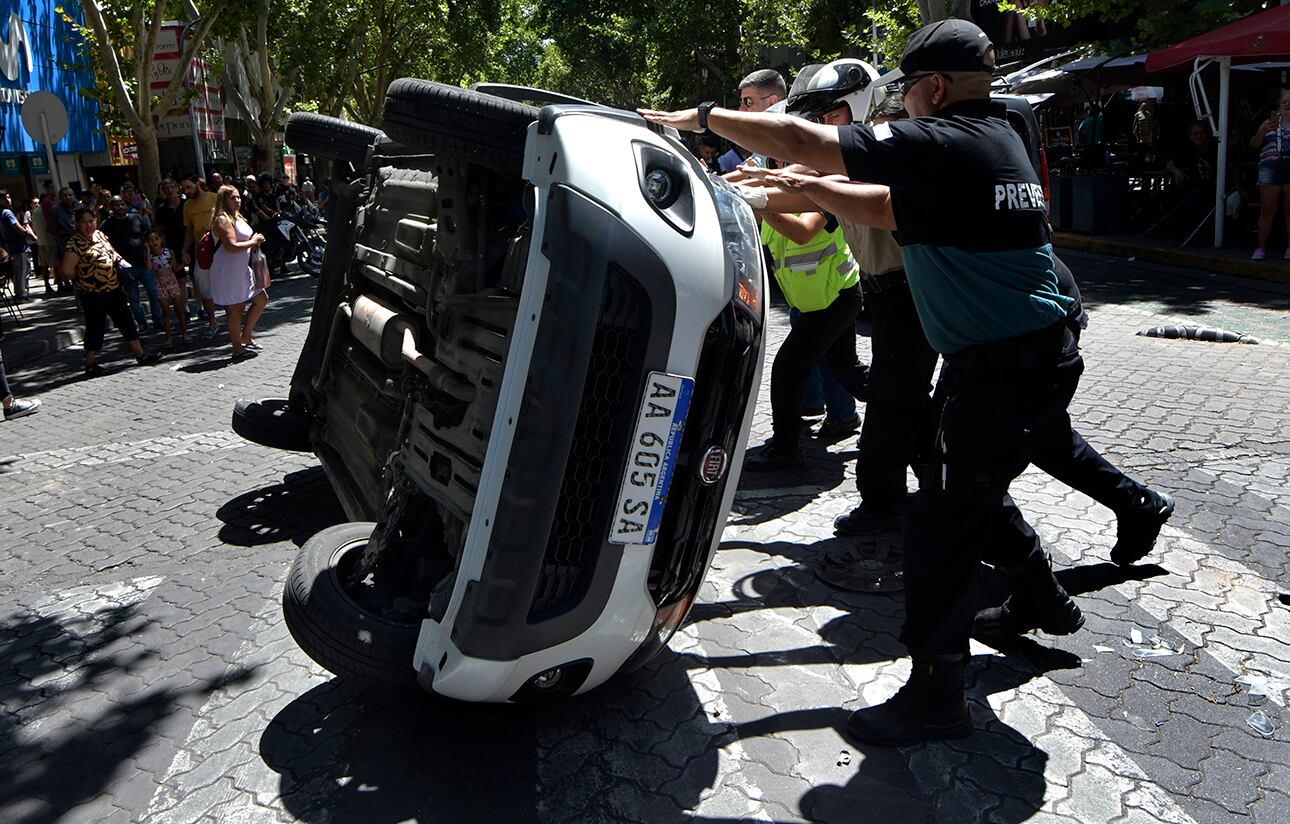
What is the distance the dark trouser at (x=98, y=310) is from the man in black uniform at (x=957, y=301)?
9.47m

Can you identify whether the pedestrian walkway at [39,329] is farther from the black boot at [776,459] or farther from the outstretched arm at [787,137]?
the outstretched arm at [787,137]

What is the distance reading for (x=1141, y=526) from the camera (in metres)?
4.02

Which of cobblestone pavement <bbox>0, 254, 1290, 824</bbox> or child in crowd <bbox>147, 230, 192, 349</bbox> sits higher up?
child in crowd <bbox>147, 230, 192, 349</bbox>

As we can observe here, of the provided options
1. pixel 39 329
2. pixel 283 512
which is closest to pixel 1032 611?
pixel 283 512

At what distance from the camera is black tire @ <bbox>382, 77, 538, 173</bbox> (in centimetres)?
327

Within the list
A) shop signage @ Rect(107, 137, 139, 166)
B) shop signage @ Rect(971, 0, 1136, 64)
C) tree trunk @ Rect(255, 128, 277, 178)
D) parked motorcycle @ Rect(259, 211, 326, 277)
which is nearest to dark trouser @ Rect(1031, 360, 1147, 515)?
parked motorcycle @ Rect(259, 211, 326, 277)

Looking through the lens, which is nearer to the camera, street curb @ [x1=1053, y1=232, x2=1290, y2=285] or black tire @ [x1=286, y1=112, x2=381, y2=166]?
black tire @ [x1=286, y1=112, x2=381, y2=166]

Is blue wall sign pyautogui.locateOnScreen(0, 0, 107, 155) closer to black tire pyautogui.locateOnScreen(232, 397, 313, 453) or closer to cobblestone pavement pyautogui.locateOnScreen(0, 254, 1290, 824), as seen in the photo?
black tire pyautogui.locateOnScreen(232, 397, 313, 453)

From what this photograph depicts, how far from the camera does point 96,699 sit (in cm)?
386

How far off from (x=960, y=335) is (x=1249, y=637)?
161cm

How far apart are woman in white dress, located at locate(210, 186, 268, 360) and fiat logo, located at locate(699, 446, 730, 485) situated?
8.63 m

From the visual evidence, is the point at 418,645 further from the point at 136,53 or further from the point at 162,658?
the point at 136,53

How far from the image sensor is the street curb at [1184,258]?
1145 cm

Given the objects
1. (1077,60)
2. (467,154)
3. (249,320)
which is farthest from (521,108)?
(1077,60)
